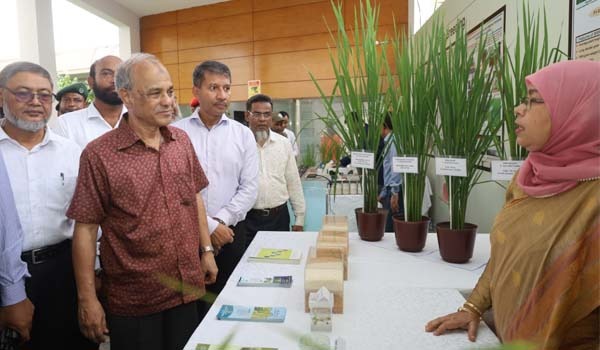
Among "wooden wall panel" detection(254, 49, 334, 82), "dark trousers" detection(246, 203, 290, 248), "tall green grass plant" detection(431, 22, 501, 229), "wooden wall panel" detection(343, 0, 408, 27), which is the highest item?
"wooden wall panel" detection(343, 0, 408, 27)

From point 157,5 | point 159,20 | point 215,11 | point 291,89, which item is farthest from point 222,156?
point 159,20

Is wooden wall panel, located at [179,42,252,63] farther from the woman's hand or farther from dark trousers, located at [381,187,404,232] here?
the woman's hand

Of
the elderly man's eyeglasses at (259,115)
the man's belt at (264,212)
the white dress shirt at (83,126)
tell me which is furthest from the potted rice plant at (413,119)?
the white dress shirt at (83,126)

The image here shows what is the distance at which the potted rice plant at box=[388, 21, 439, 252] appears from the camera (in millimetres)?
1537

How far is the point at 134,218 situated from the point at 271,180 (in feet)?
4.66

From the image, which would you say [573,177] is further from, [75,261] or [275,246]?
[75,261]

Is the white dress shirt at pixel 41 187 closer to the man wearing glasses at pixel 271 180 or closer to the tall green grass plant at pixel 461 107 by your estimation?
the man wearing glasses at pixel 271 180

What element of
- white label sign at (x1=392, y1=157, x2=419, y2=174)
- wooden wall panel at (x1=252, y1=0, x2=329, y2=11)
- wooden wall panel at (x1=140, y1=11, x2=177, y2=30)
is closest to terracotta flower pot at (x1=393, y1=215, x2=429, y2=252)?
white label sign at (x1=392, y1=157, x2=419, y2=174)

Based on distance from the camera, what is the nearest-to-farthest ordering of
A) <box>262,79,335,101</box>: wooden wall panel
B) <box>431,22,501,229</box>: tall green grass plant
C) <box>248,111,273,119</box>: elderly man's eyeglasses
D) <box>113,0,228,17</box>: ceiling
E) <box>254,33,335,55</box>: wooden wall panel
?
<box>431,22,501,229</box>: tall green grass plant
<box>248,111,273,119</box>: elderly man's eyeglasses
<box>254,33,335,55</box>: wooden wall panel
<box>262,79,335,101</box>: wooden wall panel
<box>113,0,228,17</box>: ceiling

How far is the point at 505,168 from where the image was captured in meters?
1.40

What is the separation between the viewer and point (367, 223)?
5.88ft

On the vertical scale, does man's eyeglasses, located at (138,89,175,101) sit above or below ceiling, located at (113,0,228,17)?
below

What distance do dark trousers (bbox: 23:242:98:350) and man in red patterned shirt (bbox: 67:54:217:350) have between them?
1.00ft

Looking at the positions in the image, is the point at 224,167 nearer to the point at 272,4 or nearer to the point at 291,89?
the point at 291,89
